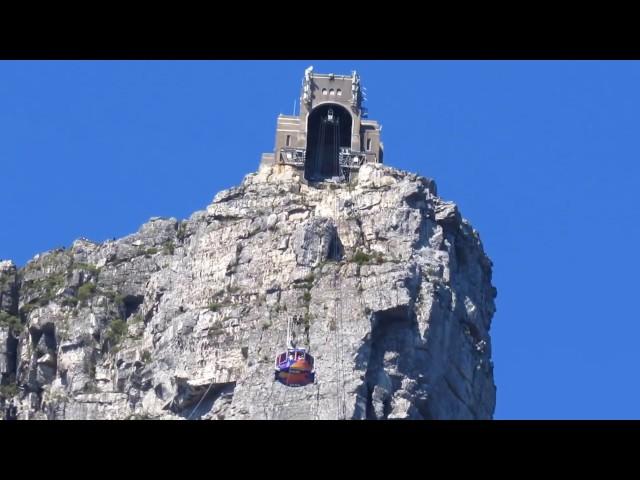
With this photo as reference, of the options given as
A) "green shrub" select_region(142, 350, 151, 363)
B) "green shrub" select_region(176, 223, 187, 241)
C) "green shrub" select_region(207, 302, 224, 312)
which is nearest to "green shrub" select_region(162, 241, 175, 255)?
"green shrub" select_region(176, 223, 187, 241)

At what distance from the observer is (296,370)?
319ft

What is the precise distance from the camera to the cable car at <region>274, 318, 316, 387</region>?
97.4m

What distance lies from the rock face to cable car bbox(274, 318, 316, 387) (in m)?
0.49

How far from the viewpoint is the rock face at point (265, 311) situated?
3925 inches

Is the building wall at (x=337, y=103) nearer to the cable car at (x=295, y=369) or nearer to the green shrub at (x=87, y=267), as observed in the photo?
the green shrub at (x=87, y=267)

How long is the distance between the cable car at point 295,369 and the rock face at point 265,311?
1.60 ft

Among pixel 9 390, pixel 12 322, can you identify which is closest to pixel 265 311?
pixel 9 390

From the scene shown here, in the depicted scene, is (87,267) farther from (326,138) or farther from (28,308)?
(326,138)

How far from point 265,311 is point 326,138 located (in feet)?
67.1

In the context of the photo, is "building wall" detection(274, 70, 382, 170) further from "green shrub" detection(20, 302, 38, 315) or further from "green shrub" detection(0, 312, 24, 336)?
"green shrub" detection(0, 312, 24, 336)

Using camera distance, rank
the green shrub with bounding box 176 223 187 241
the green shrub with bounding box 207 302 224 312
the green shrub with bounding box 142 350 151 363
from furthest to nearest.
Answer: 1. the green shrub with bounding box 176 223 187 241
2. the green shrub with bounding box 142 350 151 363
3. the green shrub with bounding box 207 302 224 312

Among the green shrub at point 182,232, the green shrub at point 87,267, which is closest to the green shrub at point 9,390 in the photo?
the green shrub at point 87,267
